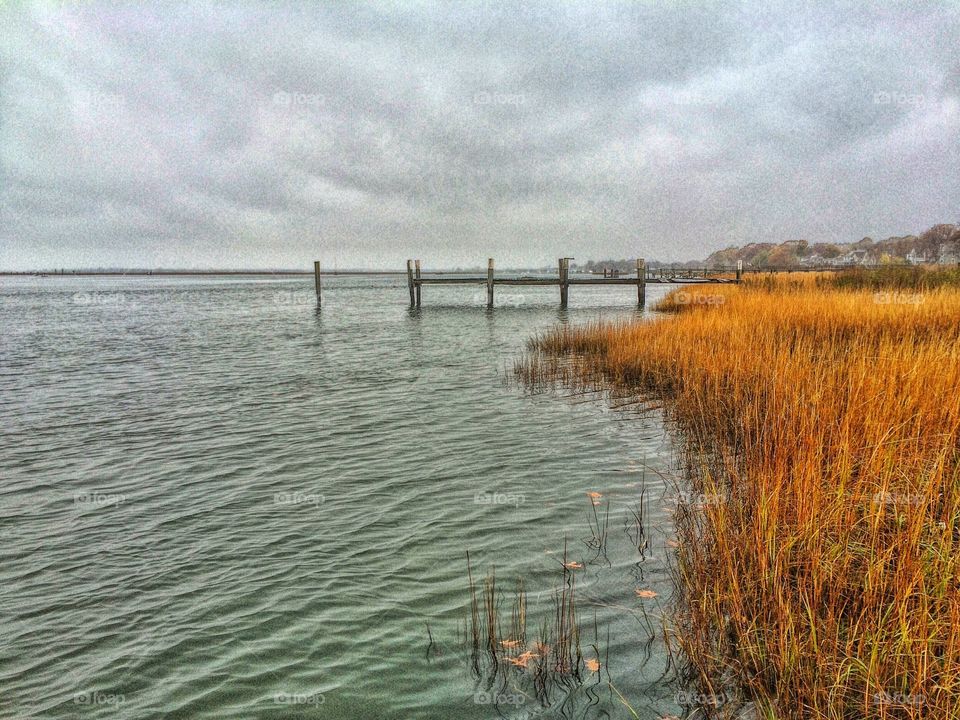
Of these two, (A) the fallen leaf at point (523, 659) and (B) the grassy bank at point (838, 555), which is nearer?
(B) the grassy bank at point (838, 555)

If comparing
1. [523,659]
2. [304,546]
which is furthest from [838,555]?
[304,546]

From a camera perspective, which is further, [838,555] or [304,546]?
[304,546]

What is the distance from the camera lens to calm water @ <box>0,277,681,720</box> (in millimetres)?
3295

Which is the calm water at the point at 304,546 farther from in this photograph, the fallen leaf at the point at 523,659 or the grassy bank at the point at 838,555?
the grassy bank at the point at 838,555

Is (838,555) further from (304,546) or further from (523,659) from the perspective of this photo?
(304,546)

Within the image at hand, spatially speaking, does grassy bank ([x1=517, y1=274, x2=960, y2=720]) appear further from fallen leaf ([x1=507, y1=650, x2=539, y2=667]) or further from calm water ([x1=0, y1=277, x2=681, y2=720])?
fallen leaf ([x1=507, y1=650, x2=539, y2=667])

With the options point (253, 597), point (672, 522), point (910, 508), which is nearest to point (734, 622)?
point (910, 508)

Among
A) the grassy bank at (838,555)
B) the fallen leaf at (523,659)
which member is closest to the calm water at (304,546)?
the fallen leaf at (523,659)

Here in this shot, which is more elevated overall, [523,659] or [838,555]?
[838,555]

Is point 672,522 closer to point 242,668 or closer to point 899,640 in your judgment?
point 899,640

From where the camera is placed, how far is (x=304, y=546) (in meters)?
5.05

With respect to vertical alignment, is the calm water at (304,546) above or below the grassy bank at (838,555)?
below

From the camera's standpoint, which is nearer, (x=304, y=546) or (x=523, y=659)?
(x=523, y=659)

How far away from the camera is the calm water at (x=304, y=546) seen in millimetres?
3295
